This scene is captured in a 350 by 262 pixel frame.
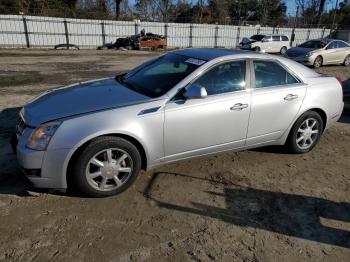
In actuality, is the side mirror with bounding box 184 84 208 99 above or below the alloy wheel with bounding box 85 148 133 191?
above

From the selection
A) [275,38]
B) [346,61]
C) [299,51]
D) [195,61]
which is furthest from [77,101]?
[275,38]

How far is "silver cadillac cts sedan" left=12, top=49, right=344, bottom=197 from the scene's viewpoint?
3305 mm

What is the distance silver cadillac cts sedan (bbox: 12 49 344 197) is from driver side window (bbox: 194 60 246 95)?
1cm

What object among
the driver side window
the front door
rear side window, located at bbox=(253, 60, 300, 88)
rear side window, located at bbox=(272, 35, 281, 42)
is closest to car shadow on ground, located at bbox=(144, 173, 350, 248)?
the front door

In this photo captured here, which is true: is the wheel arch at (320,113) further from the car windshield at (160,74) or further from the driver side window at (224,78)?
the car windshield at (160,74)

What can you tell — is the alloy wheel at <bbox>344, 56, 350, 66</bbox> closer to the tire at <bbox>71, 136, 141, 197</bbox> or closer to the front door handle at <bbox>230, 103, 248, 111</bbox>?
the front door handle at <bbox>230, 103, 248, 111</bbox>

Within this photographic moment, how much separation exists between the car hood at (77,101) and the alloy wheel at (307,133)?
250 centimetres

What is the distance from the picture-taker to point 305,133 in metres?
4.91

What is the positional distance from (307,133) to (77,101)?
334 centimetres

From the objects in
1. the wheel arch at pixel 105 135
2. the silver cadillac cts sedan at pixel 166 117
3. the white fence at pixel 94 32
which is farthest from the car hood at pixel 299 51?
the white fence at pixel 94 32

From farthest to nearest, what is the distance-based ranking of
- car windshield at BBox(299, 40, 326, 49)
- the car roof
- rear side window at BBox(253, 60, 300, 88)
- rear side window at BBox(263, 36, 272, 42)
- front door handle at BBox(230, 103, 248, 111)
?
rear side window at BBox(263, 36, 272, 42)
car windshield at BBox(299, 40, 326, 49)
rear side window at BBox(253, 60, 300, 88)
the car roof
front door handle at BBox(230, 103, 248, 111)

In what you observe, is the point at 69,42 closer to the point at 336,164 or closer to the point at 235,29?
the point at 235,29

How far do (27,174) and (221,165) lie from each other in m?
2.46

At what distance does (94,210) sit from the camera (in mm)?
3396
